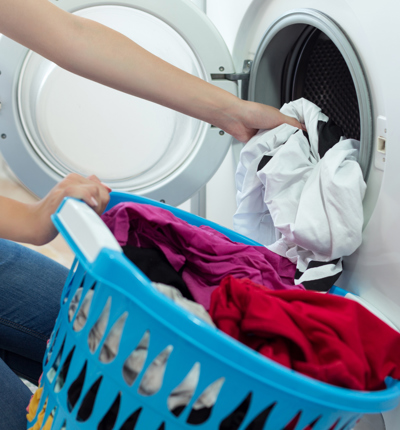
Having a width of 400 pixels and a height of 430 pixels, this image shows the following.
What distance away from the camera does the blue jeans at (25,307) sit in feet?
2.87

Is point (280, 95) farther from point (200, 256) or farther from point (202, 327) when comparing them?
point (202, 327)

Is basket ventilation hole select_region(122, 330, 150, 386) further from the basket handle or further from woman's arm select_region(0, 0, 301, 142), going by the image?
woman's arm select_region(0, 0, 301, 142)

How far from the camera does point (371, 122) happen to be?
69cm

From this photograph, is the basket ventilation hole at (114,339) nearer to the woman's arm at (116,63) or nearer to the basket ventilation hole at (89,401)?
the basket ventilation hole at (89,401)

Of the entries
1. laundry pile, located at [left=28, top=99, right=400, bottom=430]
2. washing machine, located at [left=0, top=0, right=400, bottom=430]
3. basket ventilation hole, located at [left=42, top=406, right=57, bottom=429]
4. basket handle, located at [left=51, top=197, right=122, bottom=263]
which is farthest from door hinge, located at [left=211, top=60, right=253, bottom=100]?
basket ventilation hole, located at [left=42, top=406, right=57, bottom=429]

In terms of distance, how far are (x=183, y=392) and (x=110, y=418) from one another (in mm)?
95

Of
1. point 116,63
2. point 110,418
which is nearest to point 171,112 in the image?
point 116,63

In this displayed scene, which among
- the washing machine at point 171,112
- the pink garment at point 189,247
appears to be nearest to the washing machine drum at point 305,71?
the washing machine at point 171,112

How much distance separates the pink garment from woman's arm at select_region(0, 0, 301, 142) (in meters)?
0.26

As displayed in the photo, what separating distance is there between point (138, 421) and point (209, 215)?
108 cm

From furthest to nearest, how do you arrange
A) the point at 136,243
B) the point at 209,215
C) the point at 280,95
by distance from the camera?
the point at 209,215 < the point at 280,95 < the point at 136,243

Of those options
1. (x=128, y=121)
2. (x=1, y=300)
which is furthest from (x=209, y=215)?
(x=1, y=300)

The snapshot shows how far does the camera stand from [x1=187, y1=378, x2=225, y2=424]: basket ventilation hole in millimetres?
417

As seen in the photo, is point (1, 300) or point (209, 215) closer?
point (1, 300)
